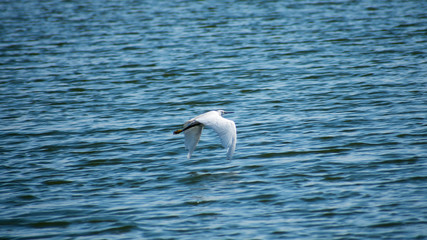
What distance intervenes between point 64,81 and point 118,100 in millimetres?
2739

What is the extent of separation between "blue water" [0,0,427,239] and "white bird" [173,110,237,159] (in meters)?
0.35

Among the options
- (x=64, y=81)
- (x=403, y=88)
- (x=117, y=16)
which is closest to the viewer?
(x=403, y=88)

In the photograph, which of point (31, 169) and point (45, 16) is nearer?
point (31, 169)

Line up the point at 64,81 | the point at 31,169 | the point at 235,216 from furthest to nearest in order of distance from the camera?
the point at 64,81, the point at 31,169, the point at 235,216

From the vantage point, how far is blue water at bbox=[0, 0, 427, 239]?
668 cm

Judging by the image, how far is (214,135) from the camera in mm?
10078

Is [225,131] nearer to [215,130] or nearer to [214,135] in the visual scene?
[215,130]

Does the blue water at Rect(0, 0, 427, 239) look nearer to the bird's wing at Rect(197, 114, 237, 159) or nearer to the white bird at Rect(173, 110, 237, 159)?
the white bird at Rect(173, 110, 237, 159)

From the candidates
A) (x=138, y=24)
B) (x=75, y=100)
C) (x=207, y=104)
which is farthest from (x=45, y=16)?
(x=207, y=104)

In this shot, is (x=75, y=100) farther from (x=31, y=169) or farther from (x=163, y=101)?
(x=31, y=169)

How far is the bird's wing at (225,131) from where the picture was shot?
25.3 ft

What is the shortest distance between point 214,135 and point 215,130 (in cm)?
221

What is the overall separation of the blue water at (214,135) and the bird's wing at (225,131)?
0.45 m

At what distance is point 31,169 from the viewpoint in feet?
28.2
